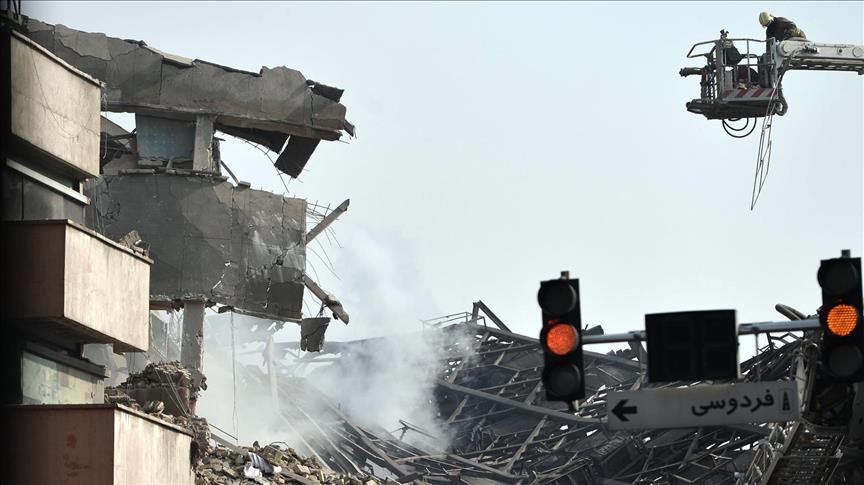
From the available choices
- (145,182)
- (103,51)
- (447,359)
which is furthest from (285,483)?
(447,359)

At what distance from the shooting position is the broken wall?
38969 mm

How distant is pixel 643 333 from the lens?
597 inches

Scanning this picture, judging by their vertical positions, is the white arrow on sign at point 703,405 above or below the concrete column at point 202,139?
below

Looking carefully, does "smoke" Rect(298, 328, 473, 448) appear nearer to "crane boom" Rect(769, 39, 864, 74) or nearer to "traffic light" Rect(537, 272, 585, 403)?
"crane boom" Rect(769, 39, 864, 74)

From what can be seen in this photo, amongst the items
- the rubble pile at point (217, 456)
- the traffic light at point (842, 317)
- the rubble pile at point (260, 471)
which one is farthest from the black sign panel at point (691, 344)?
the rubble pile at point (260, 471)

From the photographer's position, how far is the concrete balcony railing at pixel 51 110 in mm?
24047

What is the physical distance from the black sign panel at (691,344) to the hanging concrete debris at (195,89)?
26.1 meters

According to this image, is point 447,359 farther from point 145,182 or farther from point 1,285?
point 1,285

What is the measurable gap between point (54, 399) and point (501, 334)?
1147 inches

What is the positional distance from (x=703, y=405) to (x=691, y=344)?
953 millimetres

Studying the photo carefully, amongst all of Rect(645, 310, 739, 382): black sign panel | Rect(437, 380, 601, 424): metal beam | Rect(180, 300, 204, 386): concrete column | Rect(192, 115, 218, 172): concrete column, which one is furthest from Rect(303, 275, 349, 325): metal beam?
Rect(645, 310, 739, 382): black sign panel

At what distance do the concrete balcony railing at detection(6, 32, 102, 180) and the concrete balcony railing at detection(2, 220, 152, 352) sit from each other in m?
1.32

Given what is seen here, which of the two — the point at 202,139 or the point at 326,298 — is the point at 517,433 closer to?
the point at 326,298

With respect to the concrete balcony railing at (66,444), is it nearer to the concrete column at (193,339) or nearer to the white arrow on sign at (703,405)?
the white arrow on sign at (703,405)
